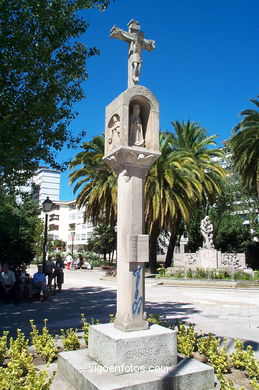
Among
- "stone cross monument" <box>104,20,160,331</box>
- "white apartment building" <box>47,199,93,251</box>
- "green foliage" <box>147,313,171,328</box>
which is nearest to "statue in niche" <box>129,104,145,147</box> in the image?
"stone cross monument" <box>104,20,160,331</box>

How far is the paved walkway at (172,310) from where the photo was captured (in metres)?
8.02

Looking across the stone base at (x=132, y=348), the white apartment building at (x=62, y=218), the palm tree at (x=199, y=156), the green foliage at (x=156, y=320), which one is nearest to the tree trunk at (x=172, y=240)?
the palm tree at (x=199, y=156)

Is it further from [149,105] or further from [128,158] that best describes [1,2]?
[128,158]

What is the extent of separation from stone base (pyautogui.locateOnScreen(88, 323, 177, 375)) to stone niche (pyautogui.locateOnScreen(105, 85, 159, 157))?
8.74 ft

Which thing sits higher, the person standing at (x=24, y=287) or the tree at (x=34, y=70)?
the tree at (x=34, y=70)

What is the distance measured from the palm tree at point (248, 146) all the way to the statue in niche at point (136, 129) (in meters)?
16.7

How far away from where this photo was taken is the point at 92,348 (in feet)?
15.7

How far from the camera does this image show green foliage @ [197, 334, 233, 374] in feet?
15.9

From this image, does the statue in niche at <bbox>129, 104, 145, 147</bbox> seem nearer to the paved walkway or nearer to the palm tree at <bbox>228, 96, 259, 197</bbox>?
the paved walkway

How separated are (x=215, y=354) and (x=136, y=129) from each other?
365 centimetres

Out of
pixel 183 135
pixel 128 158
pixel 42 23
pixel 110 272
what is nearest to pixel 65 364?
pixel 128 158

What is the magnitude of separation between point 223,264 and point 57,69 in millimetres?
16674

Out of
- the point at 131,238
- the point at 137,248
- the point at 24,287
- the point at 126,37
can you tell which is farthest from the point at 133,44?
the point at 24,287

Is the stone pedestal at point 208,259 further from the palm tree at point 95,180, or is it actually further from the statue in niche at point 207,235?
the palm tree at point 95,180
